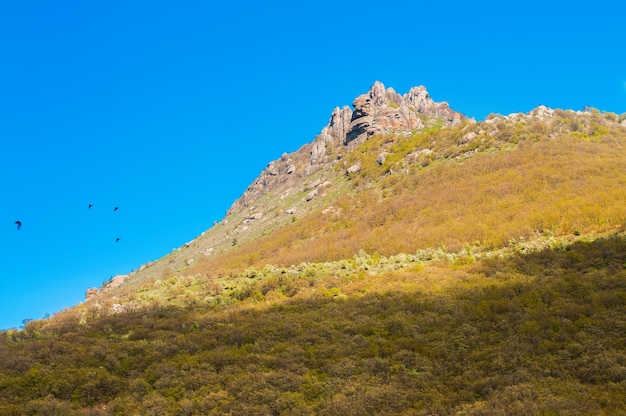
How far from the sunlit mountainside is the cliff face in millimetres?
49882

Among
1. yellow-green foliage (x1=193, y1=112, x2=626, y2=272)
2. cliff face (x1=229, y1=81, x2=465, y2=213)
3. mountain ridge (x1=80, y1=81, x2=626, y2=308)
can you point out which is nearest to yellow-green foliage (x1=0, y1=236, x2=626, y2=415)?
yellow-green foliage (x1=193, y1=112, x2=626, y2=272)

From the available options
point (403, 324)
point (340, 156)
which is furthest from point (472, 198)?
point (340, 156)

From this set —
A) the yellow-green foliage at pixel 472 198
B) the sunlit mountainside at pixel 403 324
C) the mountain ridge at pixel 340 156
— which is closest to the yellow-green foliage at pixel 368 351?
the sunlit mountainside at pixel 403 324

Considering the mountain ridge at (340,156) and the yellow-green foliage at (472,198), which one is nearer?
the yellow-green foliage at (472,198)

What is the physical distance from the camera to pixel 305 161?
416 ft

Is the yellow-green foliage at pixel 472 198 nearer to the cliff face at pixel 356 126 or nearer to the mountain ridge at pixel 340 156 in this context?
the mountain ridge at pixel 340 156

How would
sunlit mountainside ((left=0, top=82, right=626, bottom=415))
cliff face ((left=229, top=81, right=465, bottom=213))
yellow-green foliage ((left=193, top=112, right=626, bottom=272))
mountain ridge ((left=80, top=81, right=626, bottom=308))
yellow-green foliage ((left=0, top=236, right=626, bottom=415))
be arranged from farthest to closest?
cliff face ((left=229, top=81, right=465, bottom=213)), mountain ridge ((left=80, top=81, right=626, bottom=308)), yellow-green foliage ((left=193, top=112, right=626, bottom=272)), sunlit mountainside ((left=0, top=82, right=626, bottom=415)), yellow-green foliage ((left=0, top=236, right=626, bottom=415))

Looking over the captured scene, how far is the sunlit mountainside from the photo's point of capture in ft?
50.2

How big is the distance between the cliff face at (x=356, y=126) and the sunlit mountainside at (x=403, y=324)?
49.9 metres

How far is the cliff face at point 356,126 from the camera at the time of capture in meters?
105

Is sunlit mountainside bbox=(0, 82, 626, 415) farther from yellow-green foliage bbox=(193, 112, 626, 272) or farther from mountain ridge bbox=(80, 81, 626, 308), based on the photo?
mountain ridge bbox=(80, 81, 626, 308)

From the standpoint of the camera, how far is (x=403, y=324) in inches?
840

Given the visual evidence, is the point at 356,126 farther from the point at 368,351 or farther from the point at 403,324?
the point at 368,351

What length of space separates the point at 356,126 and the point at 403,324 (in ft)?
294
